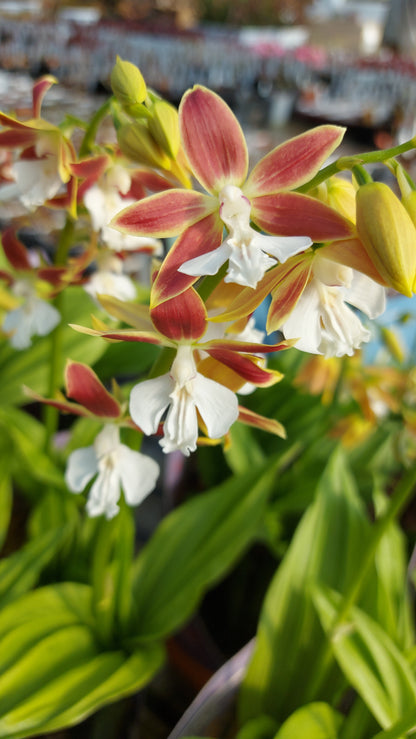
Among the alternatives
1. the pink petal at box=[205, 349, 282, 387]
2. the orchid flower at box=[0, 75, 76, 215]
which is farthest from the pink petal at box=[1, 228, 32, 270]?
the pink petal at box=[205, 349, 282, 387]

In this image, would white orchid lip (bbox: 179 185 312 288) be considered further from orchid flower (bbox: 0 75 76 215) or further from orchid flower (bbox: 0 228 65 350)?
orchid flower (bbox: 0 228 65 350)

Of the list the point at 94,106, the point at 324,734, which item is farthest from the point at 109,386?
the point at 94,106

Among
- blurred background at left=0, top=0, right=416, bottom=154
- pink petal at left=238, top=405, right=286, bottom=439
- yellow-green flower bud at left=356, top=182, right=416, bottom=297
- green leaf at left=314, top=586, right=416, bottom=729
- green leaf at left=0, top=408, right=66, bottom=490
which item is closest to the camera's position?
yellow-green flower bud at left=356, top=182, right=416, bottom=297

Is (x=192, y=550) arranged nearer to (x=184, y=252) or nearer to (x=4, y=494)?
(x=4, y=494)

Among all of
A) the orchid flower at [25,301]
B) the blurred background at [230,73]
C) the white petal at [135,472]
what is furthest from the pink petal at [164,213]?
the blurred background at [230,73]

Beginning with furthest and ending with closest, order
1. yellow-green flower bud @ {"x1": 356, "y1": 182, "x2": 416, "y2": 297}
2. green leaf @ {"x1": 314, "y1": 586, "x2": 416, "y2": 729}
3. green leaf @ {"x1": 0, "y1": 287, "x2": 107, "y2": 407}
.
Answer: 1. green leaf @ {"x1": 0, "y1": 287, "x2": 107, "y2": 407}
2. green leaf @ {"x1": 314, "y1": 586, "x2": 416, "y2": 729}
3. yellow-green flower bud @ {"x1": 356, "y1": 182, "x2": 416, "y2": 297}

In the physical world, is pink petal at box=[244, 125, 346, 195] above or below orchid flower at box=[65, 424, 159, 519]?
above

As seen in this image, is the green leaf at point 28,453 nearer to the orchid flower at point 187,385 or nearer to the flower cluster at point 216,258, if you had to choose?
the flower cluster at point 216,258

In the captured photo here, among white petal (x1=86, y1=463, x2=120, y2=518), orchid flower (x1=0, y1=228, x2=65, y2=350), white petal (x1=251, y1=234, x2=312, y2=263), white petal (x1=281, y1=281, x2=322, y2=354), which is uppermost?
white petal (x1=251, y1=234, x2=312, y2=263)
